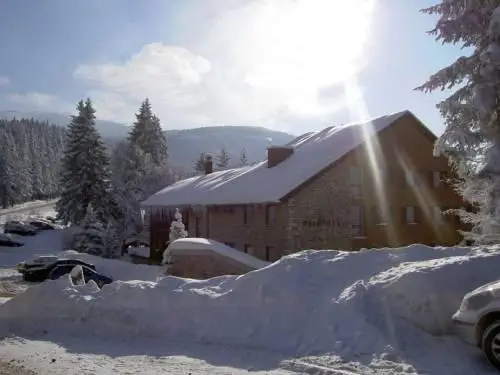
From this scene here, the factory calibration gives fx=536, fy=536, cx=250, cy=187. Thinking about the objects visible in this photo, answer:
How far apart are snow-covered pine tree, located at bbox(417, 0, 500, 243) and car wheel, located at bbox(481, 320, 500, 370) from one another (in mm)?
7150

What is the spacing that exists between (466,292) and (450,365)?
51.9 inches

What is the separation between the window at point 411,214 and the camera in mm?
32219

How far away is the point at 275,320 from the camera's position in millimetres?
8602

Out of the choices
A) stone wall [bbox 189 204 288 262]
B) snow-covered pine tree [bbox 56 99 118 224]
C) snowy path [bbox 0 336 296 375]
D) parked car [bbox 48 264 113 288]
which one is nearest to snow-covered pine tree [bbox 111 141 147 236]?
snow-covered pine tree [bbox 56 99 118 224]

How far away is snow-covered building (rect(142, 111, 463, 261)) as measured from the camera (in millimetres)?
28562

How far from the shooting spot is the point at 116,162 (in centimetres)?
5794

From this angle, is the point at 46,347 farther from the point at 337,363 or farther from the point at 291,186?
the point at 291,186

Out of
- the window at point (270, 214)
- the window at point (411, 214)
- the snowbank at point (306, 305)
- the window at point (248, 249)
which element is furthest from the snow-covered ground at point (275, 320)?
the window at point (411, 214)

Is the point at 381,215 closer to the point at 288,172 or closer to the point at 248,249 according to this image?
the point at 288,172

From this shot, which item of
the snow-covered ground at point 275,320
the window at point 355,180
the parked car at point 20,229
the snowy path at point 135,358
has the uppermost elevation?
the window at point 355,180

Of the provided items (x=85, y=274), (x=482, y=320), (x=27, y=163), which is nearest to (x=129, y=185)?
(x=85, y=274)

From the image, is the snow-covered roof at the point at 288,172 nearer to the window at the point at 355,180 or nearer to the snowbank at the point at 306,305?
the window at the point at 355,180

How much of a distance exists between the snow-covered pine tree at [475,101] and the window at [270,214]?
50.3 feet

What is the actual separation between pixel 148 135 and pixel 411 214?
4202 centimetres
